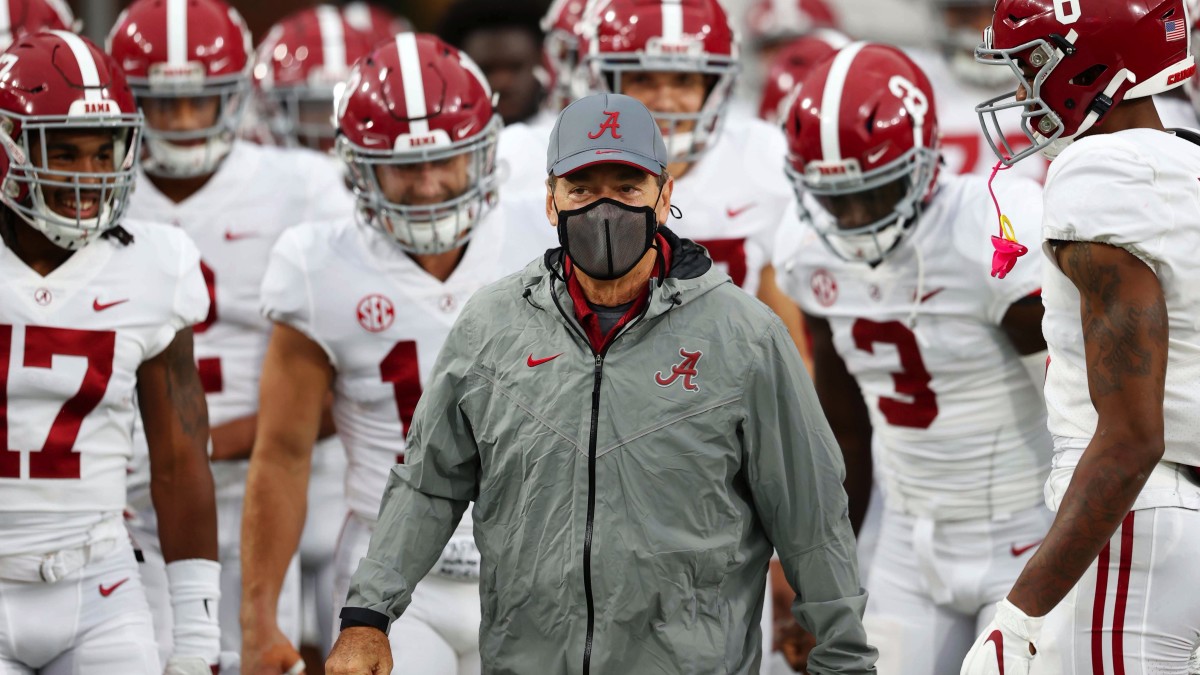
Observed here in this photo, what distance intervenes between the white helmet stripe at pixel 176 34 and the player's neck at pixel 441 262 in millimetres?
1432

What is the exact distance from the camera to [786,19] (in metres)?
8.50

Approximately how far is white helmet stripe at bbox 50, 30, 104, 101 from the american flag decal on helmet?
2135 millimetres

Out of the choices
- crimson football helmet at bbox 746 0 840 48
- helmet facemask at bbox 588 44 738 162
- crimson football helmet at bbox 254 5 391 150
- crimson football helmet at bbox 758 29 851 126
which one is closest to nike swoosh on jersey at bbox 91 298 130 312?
helmet facemask at bbox 588 44 738 162

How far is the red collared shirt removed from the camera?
263 centimetres

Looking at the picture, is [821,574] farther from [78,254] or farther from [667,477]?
[78,254]

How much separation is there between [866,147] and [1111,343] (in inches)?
49.3

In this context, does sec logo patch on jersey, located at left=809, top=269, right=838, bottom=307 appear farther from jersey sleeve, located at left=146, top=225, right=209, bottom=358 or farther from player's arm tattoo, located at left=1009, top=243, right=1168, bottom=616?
jersey sleeve, located at left=146, top=225, right=209, bottom=358

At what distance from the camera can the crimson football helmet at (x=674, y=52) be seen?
4.42 metres

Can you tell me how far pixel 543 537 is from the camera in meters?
2.58

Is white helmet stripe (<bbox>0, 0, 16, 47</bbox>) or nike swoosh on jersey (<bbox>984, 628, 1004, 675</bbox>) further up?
white helmet stripe (<bbox>0, 0, 16, 47</bbox>)

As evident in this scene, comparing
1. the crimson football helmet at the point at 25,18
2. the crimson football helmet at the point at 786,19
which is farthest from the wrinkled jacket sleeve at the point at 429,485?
the crimson football helmet at the point at 786,19

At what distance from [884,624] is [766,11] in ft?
17.9

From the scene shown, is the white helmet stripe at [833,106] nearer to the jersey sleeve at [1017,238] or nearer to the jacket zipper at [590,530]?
the jersey sleeve at [1017,238]

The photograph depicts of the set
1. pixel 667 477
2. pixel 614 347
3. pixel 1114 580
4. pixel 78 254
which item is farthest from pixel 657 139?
pixel 78 254
